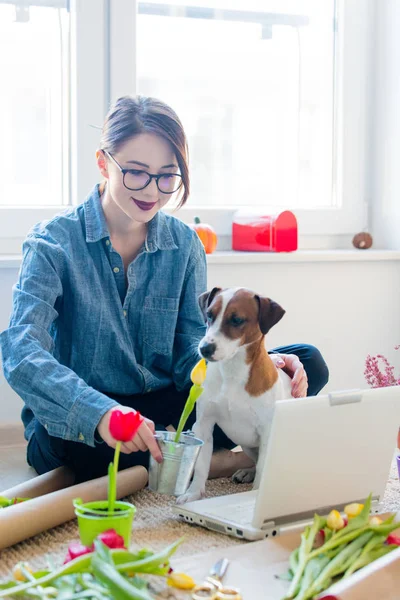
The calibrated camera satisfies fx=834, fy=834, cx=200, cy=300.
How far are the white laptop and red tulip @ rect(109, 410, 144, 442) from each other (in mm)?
251

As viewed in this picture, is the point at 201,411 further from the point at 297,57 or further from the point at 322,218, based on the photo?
the point at 297,57

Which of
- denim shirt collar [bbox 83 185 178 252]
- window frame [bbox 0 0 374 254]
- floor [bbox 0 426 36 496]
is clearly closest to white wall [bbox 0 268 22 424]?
floor [bbox 0 426 36 496]

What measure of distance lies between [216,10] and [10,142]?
2.68 feet

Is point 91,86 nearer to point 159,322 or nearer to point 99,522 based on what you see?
point 159,322

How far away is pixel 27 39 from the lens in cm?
251

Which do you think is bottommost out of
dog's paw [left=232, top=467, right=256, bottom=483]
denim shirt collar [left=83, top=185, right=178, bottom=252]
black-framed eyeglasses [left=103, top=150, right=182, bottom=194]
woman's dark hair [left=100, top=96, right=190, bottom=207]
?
dog's paw [left=232, top=467, right=256, bottom=483]

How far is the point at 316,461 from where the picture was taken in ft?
4.77

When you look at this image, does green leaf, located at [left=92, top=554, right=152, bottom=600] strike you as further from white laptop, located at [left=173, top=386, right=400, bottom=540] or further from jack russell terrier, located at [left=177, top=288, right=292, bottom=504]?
jack russell terrier, located at [left=177, top=288, right=292, bottom=504]

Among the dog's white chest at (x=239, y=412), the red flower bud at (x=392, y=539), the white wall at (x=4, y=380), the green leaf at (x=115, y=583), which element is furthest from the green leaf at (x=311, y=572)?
the white wall at (x=4, y=380)

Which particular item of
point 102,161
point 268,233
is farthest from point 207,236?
point 102,161

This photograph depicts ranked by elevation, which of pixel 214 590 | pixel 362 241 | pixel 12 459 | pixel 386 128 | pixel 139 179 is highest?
pixel 386 128

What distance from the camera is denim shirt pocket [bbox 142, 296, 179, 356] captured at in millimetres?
1919

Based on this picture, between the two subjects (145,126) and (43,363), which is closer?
(43,363)

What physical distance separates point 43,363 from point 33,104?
1206 millimetres
